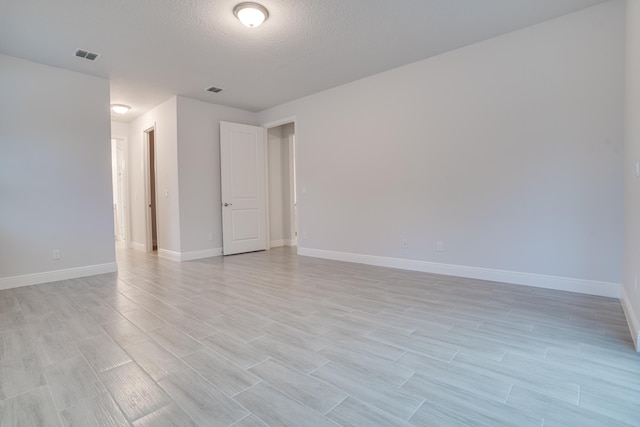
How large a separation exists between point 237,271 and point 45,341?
230 cm

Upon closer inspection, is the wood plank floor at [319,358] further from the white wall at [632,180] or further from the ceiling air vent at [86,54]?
the ceiling air vent at [86,54]

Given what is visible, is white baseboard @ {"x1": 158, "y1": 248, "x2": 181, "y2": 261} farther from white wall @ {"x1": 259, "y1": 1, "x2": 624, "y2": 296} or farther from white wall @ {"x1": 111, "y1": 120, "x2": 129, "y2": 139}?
white wall @ {"x1": 111, "y1": 120, "x2": 129, "y2": 139}

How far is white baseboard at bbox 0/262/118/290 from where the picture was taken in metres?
3.66

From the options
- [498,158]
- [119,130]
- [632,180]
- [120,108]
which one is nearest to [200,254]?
[120,108]

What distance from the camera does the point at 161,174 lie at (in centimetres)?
569

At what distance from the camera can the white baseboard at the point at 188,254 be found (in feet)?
17.2

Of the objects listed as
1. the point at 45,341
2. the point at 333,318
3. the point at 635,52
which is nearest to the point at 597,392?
the point at 333,318

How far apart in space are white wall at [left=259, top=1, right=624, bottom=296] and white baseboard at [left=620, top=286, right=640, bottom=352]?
24cm

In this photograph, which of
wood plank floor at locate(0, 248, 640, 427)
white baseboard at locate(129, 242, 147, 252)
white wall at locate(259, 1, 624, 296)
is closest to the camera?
wood plank floor at locate(0, 248, 640, 427)

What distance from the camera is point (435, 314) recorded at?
8.39ft

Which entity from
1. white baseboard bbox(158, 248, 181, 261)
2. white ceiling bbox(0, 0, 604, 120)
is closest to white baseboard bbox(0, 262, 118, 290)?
white baseboard bbox(158, 248, 181, 261)

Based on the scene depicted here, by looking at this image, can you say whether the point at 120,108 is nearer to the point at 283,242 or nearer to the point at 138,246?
the point at 138,246

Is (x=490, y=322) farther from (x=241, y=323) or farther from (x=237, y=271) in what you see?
(x=237, y=271)

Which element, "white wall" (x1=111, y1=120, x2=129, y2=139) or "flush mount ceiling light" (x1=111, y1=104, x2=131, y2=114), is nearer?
"flush mount ceiling light" (x1=111, y1=104, x2=131, y2=114)
